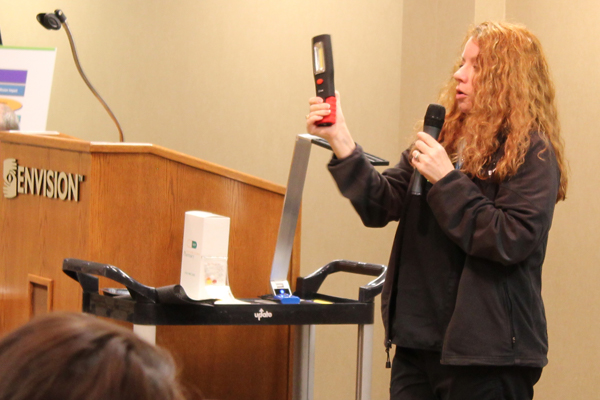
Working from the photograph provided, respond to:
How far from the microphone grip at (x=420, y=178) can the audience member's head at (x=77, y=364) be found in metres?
1.21

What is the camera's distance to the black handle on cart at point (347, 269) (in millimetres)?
2088

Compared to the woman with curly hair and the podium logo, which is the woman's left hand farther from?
the podium logo

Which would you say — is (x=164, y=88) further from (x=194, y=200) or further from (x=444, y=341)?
(x=444, y=341)

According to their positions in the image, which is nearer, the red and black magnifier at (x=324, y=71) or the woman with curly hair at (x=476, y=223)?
the woman with curly hair at (x=476, y=223)

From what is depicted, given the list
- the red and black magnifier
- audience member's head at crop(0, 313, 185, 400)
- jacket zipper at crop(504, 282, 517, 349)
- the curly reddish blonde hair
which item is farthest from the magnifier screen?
audience member's head at crop(0, 313, 185, 400)

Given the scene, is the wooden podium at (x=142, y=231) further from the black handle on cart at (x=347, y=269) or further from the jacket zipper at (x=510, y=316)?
the jacket zipper at (x=510, y=316)

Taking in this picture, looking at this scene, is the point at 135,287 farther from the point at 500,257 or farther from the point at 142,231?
the point at 500,257

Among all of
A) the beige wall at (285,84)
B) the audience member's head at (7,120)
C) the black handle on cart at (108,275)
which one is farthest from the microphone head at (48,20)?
the black handle on cart at (108,275)

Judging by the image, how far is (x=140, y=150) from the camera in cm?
202

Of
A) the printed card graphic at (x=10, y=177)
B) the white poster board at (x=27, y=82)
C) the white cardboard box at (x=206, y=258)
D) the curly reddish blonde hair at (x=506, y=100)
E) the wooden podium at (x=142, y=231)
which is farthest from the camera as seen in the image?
the white poster board at (x=27, y=82)

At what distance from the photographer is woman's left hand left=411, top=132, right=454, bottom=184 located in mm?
1660

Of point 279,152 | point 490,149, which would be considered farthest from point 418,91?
point 490,149

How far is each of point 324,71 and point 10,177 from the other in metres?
1.16

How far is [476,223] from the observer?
1.62 metres
